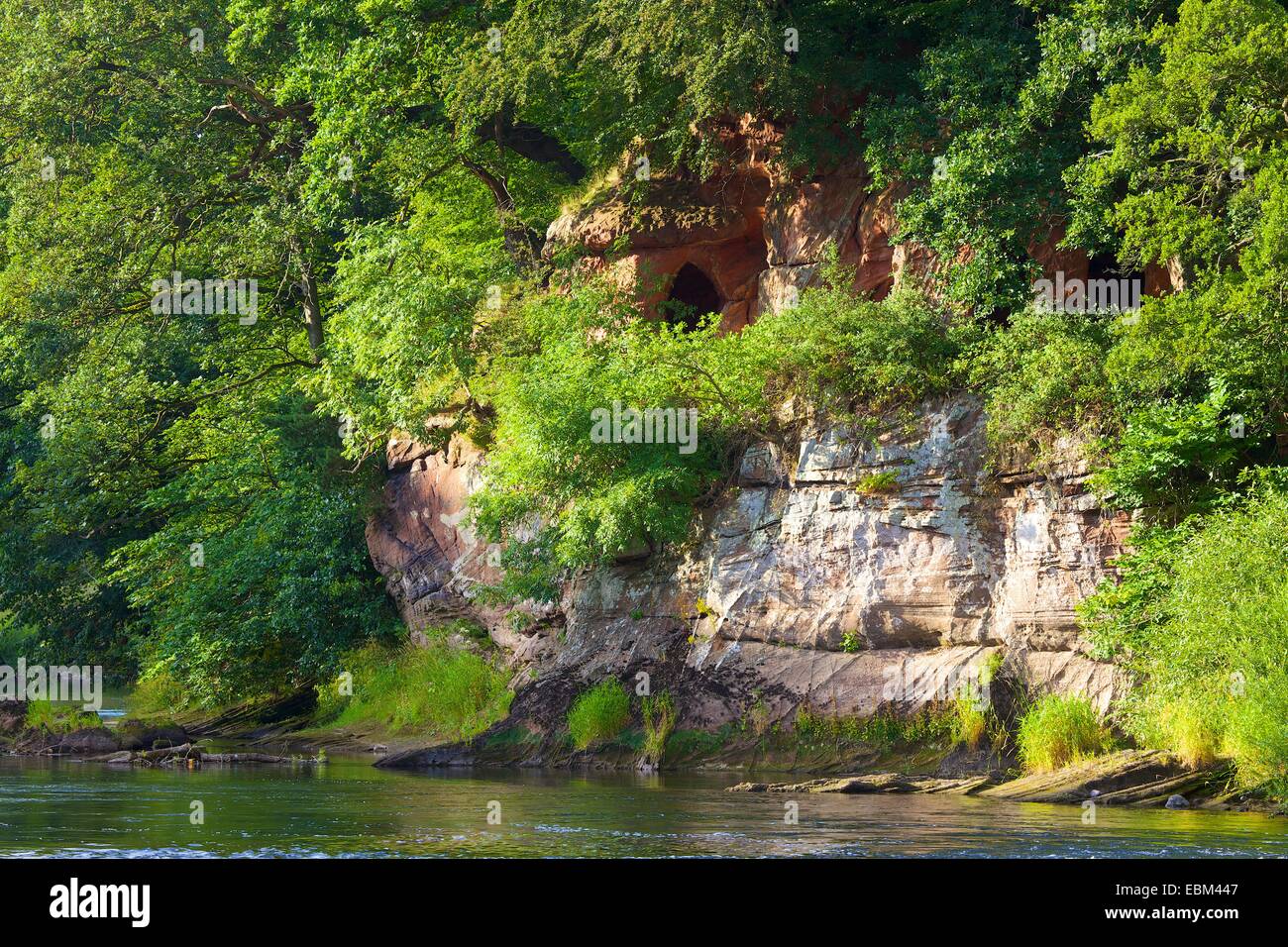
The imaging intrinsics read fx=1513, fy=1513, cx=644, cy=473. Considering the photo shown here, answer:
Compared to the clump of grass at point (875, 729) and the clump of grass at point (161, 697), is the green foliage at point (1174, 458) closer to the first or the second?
the clump of grass at point (875, 729)

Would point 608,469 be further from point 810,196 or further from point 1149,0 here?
point 1149,0

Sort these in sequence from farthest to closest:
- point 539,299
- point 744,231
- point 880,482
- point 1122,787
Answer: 1. point 744,231
2. point 539,299
3. point 880,482
4. point 1122,787

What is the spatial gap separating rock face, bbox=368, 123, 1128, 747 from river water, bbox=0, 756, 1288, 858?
318cm

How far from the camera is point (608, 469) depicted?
27.3 metres

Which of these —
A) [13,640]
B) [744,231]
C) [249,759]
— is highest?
[744,231]

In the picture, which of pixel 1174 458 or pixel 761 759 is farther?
pixel 761 759

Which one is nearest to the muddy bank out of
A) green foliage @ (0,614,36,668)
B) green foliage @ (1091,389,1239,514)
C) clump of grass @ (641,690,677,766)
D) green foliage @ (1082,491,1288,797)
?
green foliage @ (1082,491,1288,797)

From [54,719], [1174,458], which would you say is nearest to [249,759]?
[54,719]

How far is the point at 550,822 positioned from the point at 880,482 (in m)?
10.6

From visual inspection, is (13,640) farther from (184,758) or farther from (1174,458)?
(1174,458)

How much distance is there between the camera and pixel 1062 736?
2136 centimetres

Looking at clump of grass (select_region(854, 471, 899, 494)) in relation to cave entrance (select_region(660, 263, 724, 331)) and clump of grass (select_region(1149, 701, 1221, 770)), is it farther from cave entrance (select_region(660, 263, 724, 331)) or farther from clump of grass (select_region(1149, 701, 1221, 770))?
cave entrance (select_region(660, 263, 724, 331))

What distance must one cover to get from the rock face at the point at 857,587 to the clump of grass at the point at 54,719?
9016 mm

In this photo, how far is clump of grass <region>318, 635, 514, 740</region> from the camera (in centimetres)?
3056
